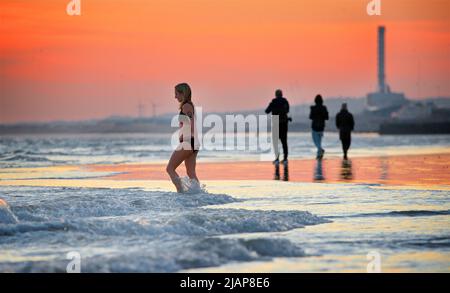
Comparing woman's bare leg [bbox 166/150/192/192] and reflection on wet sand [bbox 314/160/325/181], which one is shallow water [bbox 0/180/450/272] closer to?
woman's bare leg [bbox 166/150/192/192]

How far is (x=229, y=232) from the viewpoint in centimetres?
969

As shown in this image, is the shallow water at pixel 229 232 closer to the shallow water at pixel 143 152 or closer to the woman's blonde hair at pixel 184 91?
the woman's blonde hair at pixel 184 91

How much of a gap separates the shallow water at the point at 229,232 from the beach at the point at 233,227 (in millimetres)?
10

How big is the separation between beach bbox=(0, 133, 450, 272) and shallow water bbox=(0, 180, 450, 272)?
0.01 metres

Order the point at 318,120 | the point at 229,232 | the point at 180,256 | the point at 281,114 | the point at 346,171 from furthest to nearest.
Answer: the point at 318,120, the point at 281,114, the point at 346,171, the point at 229,232, the point at 180,256

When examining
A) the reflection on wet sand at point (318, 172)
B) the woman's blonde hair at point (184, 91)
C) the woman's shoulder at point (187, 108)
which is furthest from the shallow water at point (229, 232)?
Result: the reflection on wet sand at point (318, 172)

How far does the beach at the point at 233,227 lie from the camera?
7750 mm

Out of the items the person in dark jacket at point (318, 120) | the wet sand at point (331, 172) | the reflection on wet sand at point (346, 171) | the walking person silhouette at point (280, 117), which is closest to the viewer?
the wet sand at point (331, 172)

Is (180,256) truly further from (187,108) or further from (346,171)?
(346,171)

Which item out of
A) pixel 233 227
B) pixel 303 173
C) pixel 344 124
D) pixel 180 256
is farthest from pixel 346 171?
pixel 180 256

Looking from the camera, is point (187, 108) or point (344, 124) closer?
point (187, 108)

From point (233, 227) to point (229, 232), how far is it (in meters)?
0.21

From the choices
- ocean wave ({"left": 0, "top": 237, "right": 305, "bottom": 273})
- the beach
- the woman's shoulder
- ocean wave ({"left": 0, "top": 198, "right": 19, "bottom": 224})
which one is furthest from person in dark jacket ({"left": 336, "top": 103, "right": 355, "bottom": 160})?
ocean wave ({"left": 0, "top": 237, "right": 305, "bottom": 273})
